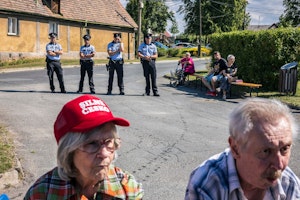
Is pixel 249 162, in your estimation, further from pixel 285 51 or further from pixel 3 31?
pixel 3 31

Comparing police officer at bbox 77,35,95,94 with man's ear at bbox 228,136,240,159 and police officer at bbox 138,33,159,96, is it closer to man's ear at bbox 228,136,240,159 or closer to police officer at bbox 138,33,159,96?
police officer at bbox 138,33,159,96

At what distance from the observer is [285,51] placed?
16.0 meters

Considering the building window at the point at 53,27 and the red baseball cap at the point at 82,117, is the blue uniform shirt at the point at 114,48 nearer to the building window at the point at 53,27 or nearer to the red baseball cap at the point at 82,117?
the red baseball cap at the point at 82,117

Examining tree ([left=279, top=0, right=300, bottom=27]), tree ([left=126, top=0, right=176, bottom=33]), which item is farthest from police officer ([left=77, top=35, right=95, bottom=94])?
tree ([left=126, top=0, right=176, bottom=33])

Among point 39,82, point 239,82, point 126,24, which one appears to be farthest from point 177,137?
point 126,24

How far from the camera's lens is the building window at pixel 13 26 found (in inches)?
1309

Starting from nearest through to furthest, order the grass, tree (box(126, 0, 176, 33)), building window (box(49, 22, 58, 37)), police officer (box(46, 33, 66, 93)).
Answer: the grass
police officer (box(46, 33, 66, 93))
building window (box(49, 22, 58, 37))
tree (box(126, 0, 176, 33))

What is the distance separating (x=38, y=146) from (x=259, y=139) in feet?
19.2

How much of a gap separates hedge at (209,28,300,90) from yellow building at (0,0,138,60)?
64.8ft

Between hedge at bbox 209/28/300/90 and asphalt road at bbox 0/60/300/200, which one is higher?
hedge at bbox 209/28/300/90

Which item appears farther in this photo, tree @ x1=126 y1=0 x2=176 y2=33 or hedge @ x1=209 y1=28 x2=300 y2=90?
tree @ x1=126 y1=0 x2=176 y2=33

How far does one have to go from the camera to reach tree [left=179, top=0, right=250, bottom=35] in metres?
69.8

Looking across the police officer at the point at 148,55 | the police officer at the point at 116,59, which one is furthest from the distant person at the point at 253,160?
the police officer at the point at 116,59

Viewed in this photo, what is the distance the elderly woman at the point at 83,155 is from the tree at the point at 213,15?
67783 millimetres
